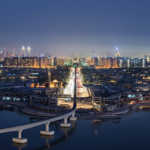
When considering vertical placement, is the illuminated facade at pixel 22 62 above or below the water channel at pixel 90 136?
above

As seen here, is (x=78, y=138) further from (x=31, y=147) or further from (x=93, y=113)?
(x=93, y=113)

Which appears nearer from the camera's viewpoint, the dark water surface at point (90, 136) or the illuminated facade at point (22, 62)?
the dark water surface at point (90, 136)

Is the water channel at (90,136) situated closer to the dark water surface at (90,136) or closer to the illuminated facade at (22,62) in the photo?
the dark water surface at (90,136)

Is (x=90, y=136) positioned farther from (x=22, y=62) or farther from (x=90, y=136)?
(x=22, y=62)

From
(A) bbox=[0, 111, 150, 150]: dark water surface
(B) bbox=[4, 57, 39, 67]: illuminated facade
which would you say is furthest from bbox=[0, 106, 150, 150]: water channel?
(B) bbox=[4, 57, 39, 67]: illuminated facade

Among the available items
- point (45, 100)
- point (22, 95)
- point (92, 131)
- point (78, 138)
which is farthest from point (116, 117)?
point (22, 95)

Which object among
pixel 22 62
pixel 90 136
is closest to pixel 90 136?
pixel 90 136

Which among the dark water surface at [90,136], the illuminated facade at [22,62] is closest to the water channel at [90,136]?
the dark water surface at [90,136]

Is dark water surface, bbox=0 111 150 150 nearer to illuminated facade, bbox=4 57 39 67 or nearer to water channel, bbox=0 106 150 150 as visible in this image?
water channel, bbox=0 106 150 150
